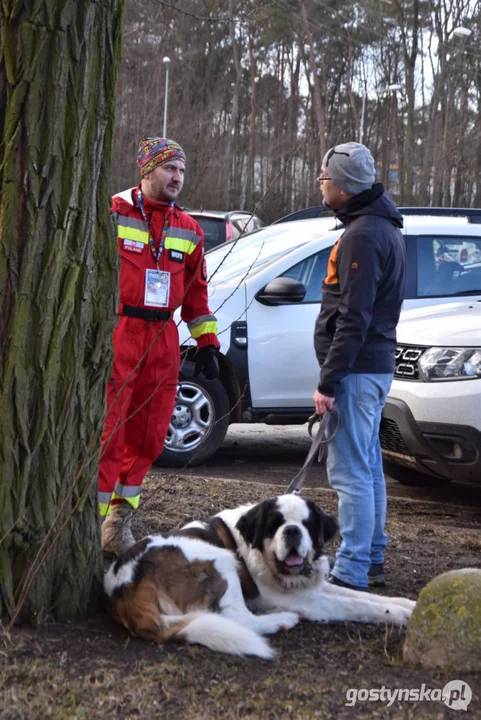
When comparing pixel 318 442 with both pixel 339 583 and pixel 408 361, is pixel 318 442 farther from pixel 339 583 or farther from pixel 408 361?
pixel 408 361

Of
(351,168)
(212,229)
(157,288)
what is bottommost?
(157,288)

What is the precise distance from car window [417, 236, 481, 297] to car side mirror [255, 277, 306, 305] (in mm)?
1231

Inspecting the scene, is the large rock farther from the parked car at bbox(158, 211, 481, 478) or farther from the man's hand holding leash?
the parked car at bbox(158, 211, 481, 478)

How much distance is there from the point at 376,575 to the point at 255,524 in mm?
831

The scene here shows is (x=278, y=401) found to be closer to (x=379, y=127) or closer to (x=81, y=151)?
(x=81, y=151)

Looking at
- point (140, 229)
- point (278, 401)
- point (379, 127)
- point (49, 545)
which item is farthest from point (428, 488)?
point (379, 127)

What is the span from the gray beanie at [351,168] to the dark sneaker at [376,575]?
1.83 metres

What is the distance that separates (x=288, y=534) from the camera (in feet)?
13.0

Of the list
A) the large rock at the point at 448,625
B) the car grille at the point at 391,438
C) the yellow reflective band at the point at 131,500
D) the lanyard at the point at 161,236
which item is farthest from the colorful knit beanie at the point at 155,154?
the large rock at the point at 448,625

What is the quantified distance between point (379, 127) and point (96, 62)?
43813 mm

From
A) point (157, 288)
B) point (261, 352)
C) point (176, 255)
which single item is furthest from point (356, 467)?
point (261, 352)

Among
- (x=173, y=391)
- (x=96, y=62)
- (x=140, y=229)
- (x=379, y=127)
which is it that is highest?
(x=379, y=127)

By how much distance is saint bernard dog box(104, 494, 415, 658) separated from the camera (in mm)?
3582

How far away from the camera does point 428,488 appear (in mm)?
7297
